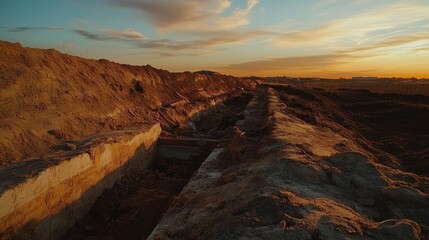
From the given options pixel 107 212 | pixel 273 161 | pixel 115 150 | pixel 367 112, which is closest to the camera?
pixel 273 161

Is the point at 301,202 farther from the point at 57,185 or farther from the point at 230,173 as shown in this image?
the point at 57,185

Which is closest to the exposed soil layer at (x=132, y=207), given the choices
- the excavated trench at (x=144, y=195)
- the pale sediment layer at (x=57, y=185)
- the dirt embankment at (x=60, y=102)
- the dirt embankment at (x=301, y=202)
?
the excavated trench at (x=144, y=195)

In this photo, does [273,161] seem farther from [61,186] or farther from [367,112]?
→ [367,112]

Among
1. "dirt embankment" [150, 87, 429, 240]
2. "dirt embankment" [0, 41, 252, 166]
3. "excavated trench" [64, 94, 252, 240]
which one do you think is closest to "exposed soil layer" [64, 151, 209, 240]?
"excavated trench" [64, 94, 252, 240]

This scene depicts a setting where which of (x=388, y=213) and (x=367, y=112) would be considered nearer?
(x=388, y=213)

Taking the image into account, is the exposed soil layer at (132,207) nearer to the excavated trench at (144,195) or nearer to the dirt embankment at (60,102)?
the excavated trench at (144,195)

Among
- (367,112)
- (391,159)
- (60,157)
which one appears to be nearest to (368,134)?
(391,159)
